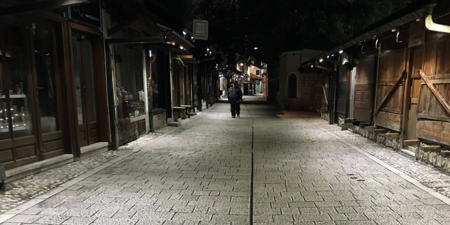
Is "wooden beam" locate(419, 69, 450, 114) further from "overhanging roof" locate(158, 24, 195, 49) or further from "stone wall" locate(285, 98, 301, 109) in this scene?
"stone wall" locate(285, 98, 301, 109)

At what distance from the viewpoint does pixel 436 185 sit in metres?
4.38

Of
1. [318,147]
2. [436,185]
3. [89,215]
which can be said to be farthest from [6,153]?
[436,185]

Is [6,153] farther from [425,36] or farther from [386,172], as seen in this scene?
[425,36]

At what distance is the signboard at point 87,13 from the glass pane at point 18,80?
1.08 metres

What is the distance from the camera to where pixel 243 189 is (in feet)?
14.1

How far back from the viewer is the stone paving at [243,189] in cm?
339

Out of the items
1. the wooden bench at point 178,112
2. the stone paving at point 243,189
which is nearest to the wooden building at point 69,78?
the stone paving at point 243,189

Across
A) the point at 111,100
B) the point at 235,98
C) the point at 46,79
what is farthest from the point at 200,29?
the point at 46,79

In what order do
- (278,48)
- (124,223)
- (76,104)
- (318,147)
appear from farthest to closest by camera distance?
(278,48)
(318,147)
(76,104)
(124,223)

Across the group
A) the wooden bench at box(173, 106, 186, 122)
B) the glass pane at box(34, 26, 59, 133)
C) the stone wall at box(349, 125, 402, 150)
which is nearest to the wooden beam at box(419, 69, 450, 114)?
the stone wall at box(349, 125, 402, 150)

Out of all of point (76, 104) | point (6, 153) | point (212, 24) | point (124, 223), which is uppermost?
point (212, 24)

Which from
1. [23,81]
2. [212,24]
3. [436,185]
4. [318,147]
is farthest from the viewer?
[212,24]

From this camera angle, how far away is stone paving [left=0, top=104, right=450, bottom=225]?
339 centimetres

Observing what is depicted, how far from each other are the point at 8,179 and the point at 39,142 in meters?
0.97
